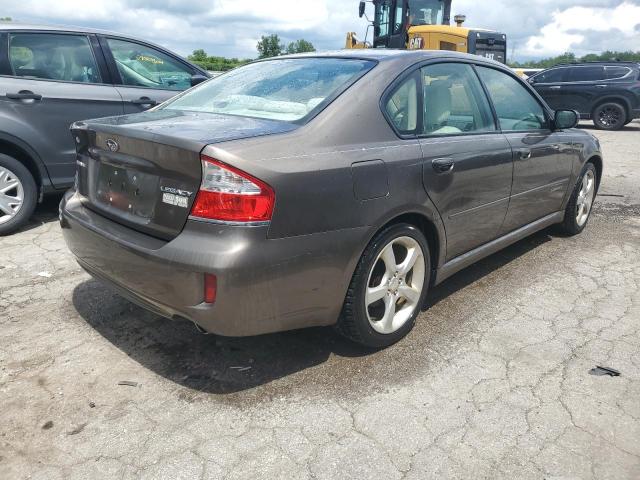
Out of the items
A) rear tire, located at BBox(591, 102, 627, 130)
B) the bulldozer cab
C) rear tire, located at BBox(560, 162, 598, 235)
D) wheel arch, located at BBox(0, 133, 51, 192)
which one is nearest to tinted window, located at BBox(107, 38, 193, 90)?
wheel arch, located at BBox(0, 133, 51, 192)

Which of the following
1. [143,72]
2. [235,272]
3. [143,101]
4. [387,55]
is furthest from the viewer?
[143,72]

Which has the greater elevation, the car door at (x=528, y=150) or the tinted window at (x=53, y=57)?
the tinted window at (x=53, y=57)

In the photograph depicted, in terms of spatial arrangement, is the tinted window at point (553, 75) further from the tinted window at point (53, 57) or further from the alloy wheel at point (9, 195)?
the alloy wheel at point (9, 195)

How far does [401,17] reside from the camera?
1155 cm

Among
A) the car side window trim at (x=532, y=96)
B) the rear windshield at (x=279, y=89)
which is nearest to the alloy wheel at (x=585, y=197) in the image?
the car side window trim at (x=532, y=96)

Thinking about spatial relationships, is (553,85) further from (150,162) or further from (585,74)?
(150,162)

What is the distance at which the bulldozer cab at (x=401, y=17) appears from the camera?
37.7 ft

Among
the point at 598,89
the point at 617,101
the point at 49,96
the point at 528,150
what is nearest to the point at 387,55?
the point at 528,150

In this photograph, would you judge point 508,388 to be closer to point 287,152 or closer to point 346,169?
point 346,169

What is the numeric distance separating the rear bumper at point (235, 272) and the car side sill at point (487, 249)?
97 cm

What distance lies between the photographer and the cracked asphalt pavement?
7.04ft

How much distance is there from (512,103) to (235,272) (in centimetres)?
276

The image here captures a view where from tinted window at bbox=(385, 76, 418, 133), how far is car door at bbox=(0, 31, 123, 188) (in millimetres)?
3288

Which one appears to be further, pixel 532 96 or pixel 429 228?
pixel 532 96
